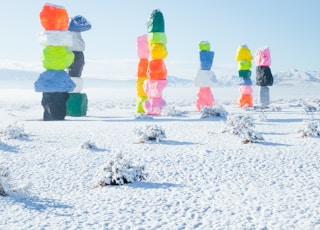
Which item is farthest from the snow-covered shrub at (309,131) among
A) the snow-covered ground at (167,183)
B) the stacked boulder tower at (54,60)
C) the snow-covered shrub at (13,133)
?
the stacked boulder tower at (54,60)

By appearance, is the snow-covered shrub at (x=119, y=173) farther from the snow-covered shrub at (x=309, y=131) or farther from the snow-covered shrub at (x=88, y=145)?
the snow-covered shrub at (x=309, y=131)

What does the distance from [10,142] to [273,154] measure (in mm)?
7577

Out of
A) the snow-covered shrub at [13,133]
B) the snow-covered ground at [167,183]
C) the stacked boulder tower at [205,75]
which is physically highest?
the stacked boulder tower at [205,75]

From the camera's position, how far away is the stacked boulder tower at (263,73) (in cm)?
2638

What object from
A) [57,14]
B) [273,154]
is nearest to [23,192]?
[273,154]

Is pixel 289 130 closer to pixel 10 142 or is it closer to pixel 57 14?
pixel 10 142

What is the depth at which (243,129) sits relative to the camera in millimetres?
12211

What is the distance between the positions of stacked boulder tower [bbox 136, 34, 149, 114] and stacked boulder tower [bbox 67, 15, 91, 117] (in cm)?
303

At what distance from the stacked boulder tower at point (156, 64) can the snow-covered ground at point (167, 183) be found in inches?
305

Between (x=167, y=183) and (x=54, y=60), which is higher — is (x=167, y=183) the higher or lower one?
the lower one

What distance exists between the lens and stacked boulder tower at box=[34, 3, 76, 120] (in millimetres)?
17969

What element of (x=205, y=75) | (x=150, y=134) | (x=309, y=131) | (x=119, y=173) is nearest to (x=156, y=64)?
(x=205, y=75)

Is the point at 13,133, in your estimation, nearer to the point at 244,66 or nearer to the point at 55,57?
the point at 55,57

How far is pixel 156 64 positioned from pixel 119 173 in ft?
43.6
